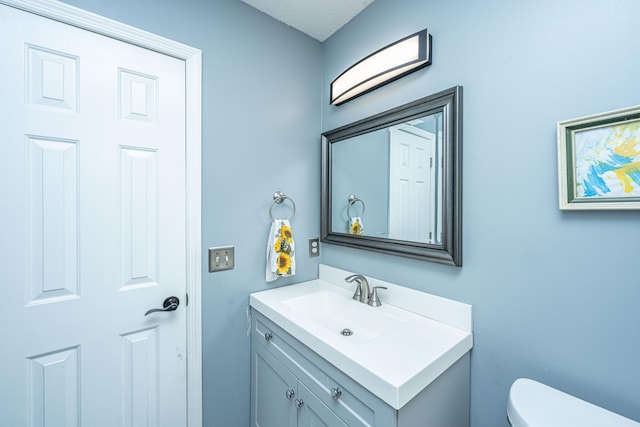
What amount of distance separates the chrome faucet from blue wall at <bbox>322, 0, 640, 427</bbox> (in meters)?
0.28

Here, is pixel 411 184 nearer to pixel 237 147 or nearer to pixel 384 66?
pixel 384 66

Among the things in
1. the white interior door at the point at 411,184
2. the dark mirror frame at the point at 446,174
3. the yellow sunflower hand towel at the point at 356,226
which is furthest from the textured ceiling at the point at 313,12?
the yellow sunflower hand towel at the point at 356,226

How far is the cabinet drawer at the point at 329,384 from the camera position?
774 millimetres

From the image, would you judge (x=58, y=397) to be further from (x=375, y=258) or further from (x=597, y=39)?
(x=597, y=39)

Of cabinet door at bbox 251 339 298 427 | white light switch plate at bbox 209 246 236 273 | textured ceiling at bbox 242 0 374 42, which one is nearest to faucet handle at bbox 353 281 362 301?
cabinet door at bbox 251 339 298 427

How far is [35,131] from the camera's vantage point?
93cm

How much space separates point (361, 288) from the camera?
136cm

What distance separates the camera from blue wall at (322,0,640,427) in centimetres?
73

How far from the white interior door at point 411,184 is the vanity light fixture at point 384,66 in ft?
0.82

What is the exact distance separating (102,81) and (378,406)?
152cm

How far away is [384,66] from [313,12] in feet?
1.85

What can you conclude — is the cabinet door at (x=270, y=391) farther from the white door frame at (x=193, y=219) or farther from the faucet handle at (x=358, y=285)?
the faucet handle at (x=358, y=285)

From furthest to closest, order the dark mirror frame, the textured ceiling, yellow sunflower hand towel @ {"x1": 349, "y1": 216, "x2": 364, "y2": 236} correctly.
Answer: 1. yellow sunflower hand towel @ {"x1": 349, "y1": 216, "x2": 364, "y2": 236}
2. the textured ceiling
3. the dark mirror frame

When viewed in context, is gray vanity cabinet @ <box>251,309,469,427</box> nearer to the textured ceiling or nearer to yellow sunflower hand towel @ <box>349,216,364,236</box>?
yellow sunflower hand towel @ <box>349,216,364,236</box>
